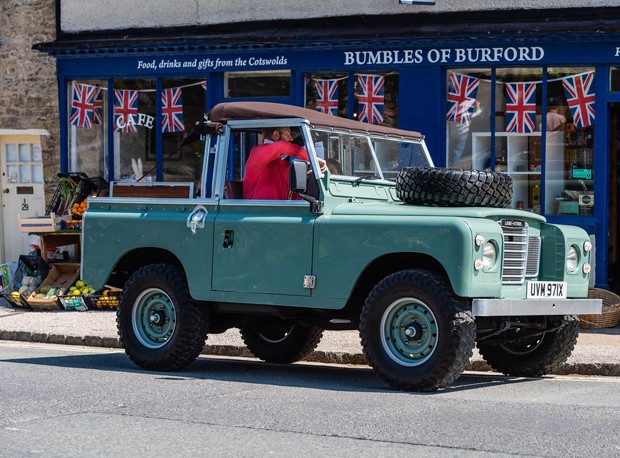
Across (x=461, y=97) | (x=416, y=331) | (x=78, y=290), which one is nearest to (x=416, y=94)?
(x=461, y=97)

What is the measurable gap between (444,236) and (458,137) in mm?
6881

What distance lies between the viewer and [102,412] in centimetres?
830

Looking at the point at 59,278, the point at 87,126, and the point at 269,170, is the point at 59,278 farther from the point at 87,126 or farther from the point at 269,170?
the point at 269,170

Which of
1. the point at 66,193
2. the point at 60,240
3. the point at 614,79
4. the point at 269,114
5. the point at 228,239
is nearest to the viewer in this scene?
the point at 228,239

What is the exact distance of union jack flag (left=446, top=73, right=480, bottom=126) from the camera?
51.4 feet

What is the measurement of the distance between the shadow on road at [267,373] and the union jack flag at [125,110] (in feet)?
20.3

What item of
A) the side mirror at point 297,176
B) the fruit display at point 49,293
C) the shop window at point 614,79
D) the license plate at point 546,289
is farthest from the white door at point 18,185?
the license plate at point 546,289

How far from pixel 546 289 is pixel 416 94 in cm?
639

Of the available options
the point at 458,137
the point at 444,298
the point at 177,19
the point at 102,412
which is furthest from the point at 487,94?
the point at 102,412

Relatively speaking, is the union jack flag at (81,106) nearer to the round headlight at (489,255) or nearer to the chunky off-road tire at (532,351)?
the chunky off-road tire at (532,351)

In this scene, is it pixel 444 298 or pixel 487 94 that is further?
pixel 487 94

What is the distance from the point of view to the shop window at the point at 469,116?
15.6 m

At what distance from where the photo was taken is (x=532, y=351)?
10562 millimetres

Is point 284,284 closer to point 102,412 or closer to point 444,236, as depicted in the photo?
point 444,236
